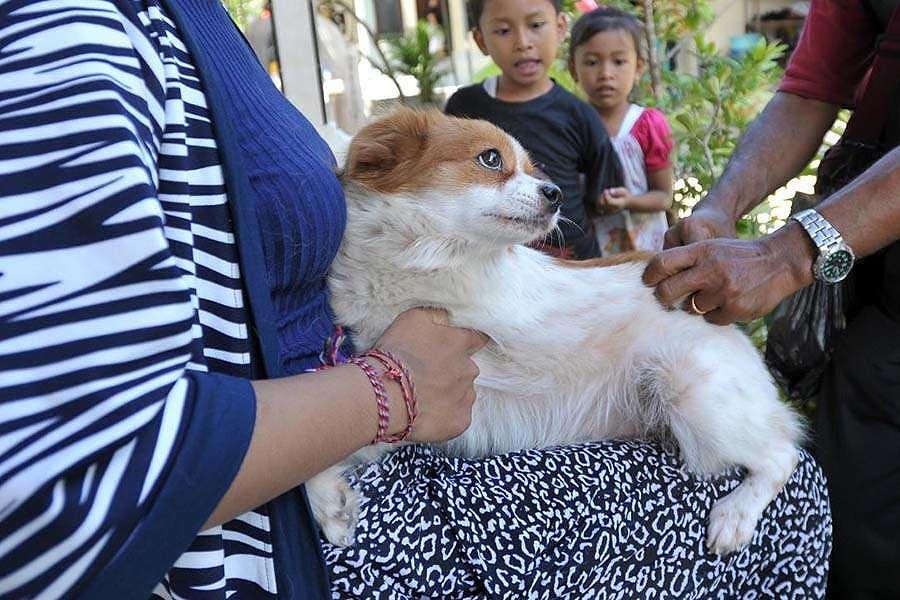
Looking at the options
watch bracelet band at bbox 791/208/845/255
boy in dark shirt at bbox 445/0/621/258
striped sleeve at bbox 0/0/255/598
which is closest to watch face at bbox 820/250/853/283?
watch bracelet band at bbox 791/208/845/255

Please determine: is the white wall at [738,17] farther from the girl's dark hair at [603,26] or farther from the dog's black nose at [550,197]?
the dog's black nose at [550,197]

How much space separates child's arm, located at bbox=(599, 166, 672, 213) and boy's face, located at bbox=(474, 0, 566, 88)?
55cm

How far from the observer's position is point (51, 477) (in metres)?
0.79

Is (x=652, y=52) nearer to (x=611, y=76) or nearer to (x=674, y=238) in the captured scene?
(x=611, y=76)

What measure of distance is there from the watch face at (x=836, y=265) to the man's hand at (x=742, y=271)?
29 mm

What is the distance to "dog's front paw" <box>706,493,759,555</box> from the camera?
1455mm

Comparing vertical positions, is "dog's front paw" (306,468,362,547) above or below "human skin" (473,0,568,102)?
below

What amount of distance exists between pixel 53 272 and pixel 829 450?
5.81 ft

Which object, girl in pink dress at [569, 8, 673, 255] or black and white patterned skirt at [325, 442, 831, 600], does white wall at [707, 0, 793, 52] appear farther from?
black and white patterned skirt at [325, 442, 831, 600]

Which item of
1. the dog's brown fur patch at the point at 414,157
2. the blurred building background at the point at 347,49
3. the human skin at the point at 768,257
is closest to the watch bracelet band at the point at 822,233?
the human skin at the point at 768,257

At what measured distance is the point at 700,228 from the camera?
2.03 meters

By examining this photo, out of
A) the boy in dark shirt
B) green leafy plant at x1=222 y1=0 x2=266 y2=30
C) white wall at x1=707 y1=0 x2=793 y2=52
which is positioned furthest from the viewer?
white wall at x1=707 y1=0 x2=793 y2=52

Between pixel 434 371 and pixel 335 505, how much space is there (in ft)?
0.79

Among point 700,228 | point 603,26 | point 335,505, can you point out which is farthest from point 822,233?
point 603,26
